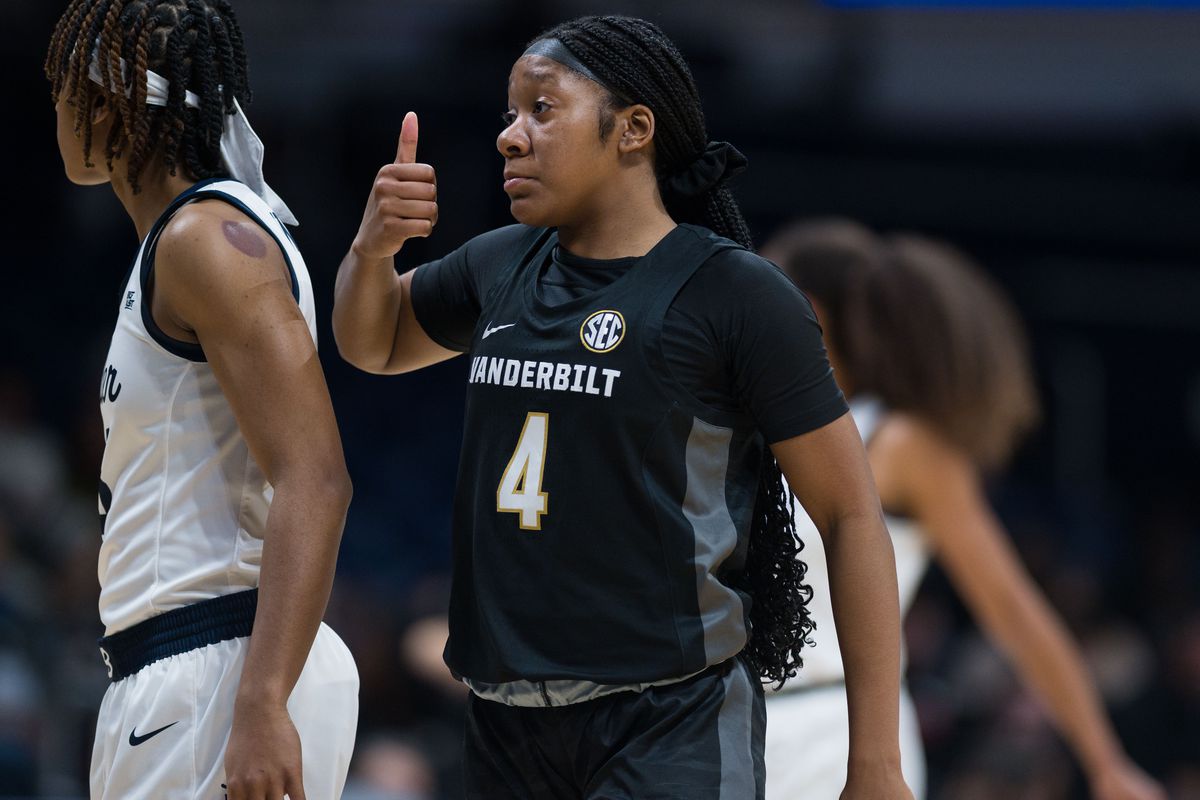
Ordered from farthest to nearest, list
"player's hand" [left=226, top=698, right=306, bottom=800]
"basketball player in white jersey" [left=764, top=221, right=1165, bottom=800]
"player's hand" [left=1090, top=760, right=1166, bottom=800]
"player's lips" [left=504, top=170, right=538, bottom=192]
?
"player's hand" [left=1090, top=760, right=1166, bottom=800]
"basketball player in white jersey" [left=764, top=221, right=1165, bottom=800]
"player's lips" [left=504, top=170, right=538, bottom=192]
"player's hand" [left=226, top=698, right=306, bottom=800]

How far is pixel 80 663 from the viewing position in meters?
6.89

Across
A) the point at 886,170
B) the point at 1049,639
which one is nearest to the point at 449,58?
the point at 886,170

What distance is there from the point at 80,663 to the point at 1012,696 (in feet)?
14.9

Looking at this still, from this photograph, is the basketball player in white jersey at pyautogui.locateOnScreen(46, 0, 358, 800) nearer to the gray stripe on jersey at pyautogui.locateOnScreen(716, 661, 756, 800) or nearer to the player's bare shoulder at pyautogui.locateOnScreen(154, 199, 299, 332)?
the player's bare shoulder at pyautogui.locateOnScreen(154, 199, 299, 332)

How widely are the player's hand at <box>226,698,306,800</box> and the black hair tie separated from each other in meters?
1.03

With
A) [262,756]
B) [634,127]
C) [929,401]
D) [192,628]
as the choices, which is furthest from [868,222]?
[262,756]

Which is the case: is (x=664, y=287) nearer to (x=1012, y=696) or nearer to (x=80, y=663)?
(x=80, y=663)

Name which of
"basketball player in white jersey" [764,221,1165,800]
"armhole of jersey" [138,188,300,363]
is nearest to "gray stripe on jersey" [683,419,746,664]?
"armhole of jersey" [138,188,300,363]

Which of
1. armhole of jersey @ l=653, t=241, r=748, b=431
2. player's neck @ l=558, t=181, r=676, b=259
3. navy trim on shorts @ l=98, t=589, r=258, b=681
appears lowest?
navy trim on shorts @ l=98, t=589, r=258, b=681

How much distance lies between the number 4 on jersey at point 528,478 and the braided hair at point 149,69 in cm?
70

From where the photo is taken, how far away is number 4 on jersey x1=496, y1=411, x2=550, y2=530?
243cm

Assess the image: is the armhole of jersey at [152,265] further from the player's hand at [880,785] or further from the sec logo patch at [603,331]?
the player's hand at [880,785]

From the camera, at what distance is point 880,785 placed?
2344 mm

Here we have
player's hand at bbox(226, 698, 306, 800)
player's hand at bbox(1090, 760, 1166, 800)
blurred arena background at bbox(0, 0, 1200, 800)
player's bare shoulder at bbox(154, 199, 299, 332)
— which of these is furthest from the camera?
blurred arena background at bbox(0, 0, 1200, 800)
